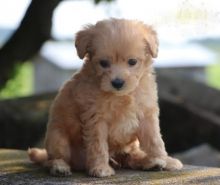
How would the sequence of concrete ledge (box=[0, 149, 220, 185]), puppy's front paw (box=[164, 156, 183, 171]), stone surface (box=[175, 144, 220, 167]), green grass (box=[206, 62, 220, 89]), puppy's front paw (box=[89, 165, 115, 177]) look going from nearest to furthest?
concrete ledge (box=[0, 149, 220, 185]), puppy's front paw (box=[89, 165, 115, 177]), puppy's front paw (box=[164, 156, 183, 171]), stone surface (box=[175, 144, 220, 167]), green grass (box=[206, 62, 220, 89])

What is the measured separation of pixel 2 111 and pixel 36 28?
1056mm

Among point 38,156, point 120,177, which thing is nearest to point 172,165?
point 120,177

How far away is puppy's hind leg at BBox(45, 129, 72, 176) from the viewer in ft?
15.6

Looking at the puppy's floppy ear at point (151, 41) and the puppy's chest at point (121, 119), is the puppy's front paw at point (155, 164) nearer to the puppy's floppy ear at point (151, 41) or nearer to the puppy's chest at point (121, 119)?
the puppy's chest at point (121, 119)

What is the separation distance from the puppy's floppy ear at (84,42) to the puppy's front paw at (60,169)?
0.72 meters

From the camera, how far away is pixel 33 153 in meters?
5.38

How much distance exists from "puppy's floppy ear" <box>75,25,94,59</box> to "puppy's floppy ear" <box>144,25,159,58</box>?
1.22ft

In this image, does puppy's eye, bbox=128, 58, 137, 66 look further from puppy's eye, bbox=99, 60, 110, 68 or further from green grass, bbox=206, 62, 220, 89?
green grass, bbox=206, 62, 220, 89

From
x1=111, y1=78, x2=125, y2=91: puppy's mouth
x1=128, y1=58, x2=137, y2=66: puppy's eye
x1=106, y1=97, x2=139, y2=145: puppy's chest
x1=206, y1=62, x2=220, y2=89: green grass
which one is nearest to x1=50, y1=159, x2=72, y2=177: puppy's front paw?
x1=106, y1=97, x2=139, y2=145: puppy's chest

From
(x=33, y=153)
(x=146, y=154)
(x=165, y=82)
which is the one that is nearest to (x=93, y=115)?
(x=146, y=154)

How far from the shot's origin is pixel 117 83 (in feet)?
14.8

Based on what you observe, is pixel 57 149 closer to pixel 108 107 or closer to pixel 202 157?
pixel 108 107

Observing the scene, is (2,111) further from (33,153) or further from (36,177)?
(36,177)

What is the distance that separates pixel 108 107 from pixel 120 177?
0.47 m
